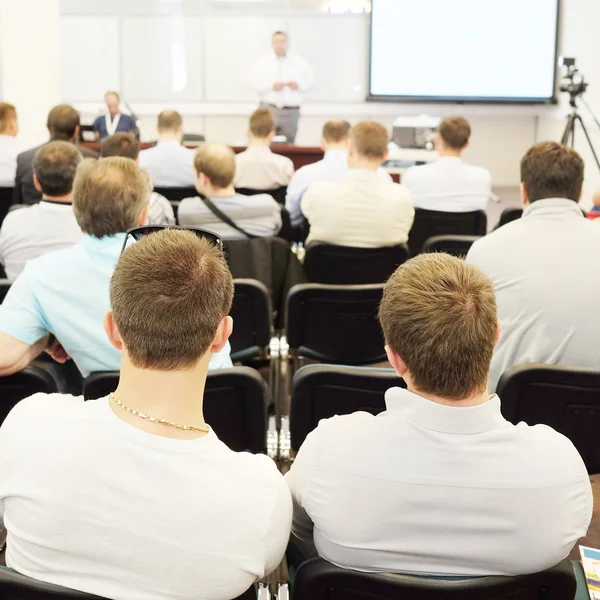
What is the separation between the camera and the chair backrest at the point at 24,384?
6.95 feet

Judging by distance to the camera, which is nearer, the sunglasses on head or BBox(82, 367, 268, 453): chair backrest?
the sunglasses on head

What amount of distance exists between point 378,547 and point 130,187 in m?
1.46

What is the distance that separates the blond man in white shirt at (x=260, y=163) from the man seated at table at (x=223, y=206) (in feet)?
5.73

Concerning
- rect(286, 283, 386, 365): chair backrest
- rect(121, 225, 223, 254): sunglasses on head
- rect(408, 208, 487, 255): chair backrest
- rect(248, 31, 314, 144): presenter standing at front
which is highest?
rect(248, 31, 314, 144): presenter standing at front

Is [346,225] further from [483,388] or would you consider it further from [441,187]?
[483,388]

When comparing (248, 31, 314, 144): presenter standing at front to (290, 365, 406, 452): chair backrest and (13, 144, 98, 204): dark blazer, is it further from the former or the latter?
(290, 365, 406, 452): chair backrest

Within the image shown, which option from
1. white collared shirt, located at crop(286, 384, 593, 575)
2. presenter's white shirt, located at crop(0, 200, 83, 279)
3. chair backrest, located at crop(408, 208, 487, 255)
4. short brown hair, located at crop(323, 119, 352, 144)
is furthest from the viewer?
short brown hair, located at crop(323, 119, 352, 144)

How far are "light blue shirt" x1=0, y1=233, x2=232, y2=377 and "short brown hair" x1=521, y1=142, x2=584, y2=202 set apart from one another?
131cm

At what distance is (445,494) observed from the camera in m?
1.25

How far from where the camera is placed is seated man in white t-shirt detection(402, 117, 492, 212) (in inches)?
193

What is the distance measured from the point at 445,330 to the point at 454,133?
12.8ft

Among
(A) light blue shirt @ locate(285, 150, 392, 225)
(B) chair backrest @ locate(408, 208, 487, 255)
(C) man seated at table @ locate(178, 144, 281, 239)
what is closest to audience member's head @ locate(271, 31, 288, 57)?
(A) light blue shirt @ locate(285, 150, 392, 225)

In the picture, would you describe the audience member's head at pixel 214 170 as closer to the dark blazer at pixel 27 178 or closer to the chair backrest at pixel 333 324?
the chair backrest at pixel 333 324

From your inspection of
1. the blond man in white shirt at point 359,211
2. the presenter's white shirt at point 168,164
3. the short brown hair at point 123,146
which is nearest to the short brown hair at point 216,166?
the blond man in white shirt at point 359,211
